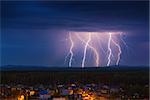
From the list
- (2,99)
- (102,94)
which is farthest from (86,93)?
(2,99)

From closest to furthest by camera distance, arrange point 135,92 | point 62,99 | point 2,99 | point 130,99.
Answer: point 2,99 → point 62,99 → point 130,99 → point 135,92

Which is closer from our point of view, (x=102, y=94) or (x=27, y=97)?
(x=27, y=97)

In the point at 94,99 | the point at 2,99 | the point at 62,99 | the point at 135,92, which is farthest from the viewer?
the point at 135,92

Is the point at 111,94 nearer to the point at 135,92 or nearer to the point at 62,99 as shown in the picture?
the point at 135,92

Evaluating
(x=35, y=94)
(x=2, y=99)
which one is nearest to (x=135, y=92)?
(x=35, y=94)

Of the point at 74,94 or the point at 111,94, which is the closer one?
the point at 74,94

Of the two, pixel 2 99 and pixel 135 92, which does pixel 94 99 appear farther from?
pixel 2 99

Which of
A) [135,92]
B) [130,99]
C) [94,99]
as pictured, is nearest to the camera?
[130,99]

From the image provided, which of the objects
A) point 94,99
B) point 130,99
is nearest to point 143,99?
point 130,99
